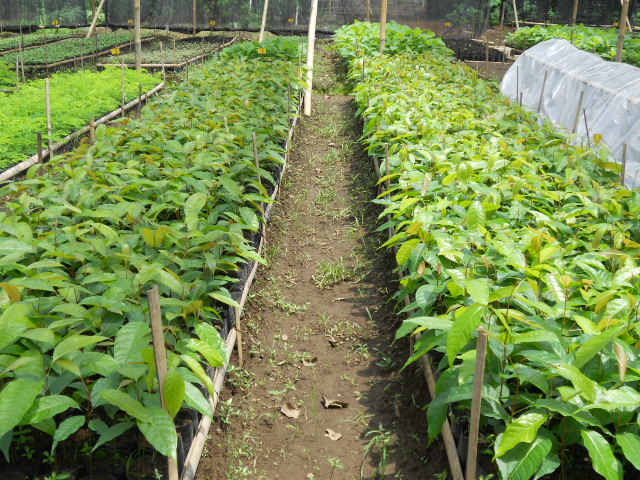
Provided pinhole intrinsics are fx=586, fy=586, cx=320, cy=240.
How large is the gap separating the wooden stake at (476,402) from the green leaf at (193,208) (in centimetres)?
150

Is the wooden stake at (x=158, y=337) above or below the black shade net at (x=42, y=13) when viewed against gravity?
below

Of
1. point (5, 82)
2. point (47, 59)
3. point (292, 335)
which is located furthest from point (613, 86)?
point (47, 59)

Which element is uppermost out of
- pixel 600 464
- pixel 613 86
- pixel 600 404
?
pixel 613 86

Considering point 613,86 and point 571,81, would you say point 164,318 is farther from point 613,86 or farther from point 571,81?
point 571,81

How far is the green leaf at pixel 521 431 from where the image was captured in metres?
1.81

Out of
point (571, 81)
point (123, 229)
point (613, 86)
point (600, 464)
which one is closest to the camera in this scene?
point (600, 464)

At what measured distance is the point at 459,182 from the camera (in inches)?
149

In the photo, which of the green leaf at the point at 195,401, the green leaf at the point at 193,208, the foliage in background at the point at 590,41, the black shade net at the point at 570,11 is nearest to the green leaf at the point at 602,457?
the green leaf at the point at 195,401

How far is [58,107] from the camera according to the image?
21.0 ft

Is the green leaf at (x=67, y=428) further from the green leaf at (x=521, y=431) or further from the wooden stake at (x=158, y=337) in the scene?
the green leaf at (x=521, y=431)

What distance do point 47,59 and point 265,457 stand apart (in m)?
11.0

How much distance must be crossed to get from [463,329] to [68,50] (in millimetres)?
13490

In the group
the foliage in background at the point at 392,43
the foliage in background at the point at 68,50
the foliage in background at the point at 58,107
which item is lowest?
the foliage in background at the point at 58,107

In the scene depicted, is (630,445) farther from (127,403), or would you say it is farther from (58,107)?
(58,107)
